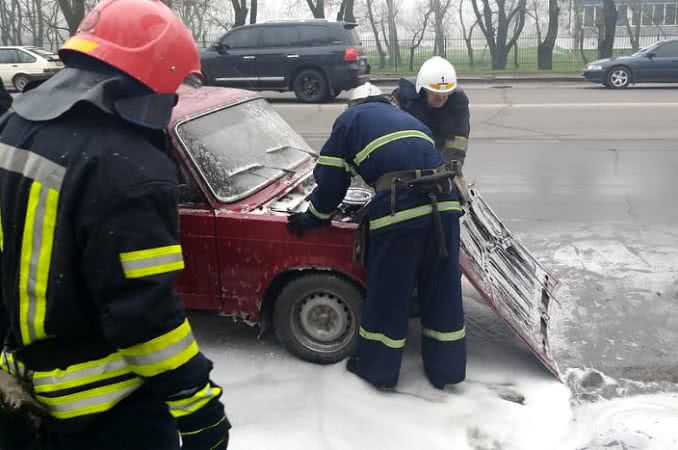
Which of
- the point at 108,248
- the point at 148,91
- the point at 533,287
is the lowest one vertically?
the point at 533,287

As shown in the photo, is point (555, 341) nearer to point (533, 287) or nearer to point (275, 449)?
point (533, 287)

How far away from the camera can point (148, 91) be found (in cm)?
169

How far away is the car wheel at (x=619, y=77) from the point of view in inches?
757

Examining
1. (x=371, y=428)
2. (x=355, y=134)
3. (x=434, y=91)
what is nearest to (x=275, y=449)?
(x=371, y=428)

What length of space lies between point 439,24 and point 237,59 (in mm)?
29828

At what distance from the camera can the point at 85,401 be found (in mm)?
1679

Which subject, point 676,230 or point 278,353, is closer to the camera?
point 278,353

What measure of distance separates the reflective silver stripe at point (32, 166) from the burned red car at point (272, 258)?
215cm

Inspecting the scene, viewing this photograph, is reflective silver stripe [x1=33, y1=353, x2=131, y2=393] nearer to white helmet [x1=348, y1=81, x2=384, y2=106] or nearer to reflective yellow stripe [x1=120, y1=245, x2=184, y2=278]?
reflective yellow stripe [x1=120, y1=245, x2=184, y2=278]

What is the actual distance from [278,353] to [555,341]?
176cm

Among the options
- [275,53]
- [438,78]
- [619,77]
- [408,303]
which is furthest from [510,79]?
[408,303]

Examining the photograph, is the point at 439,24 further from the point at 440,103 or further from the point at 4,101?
the point at 4,101

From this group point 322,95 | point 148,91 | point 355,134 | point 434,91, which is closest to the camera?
point 148,91

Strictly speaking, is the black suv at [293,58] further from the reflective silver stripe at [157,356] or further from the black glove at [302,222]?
the reflective silver stripe at [157,356]
